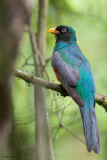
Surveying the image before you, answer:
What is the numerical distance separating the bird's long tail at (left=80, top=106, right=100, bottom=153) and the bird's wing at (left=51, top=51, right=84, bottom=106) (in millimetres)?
153

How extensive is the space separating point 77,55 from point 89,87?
90 cm

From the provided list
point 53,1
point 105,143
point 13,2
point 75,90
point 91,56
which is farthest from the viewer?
point 91,56

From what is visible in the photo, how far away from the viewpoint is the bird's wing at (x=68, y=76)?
4.06 m

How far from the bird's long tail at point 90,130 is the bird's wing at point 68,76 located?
153 millimetres

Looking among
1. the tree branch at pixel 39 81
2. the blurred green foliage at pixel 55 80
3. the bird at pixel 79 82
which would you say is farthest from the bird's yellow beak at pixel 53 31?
the tree branch at pixel 39 81

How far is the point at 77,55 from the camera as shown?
509 cm

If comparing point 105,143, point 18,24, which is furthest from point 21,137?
point 18,24

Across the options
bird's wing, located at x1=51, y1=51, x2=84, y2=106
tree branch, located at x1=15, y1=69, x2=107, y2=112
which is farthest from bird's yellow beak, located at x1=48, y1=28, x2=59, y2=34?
tree branch, located at x1=15, y1=69, x2=107, y2=112

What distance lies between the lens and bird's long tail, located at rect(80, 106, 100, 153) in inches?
143

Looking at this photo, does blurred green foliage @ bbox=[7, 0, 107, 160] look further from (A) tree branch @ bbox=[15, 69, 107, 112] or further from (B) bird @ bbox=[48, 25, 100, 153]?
(A) tree branch @ bbox=[15, 69, 107, 112]

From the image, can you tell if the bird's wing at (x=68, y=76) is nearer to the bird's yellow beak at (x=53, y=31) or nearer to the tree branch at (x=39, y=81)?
the tree branch at (x=39, y=81)

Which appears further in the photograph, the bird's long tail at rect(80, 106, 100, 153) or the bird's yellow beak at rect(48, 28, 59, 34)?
the bird's yellow beak at rect(48, 28, 59, 34)

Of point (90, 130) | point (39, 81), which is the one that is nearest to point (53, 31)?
point (39, 81)

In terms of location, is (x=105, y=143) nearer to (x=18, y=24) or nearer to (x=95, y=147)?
(x=95, y=147)
